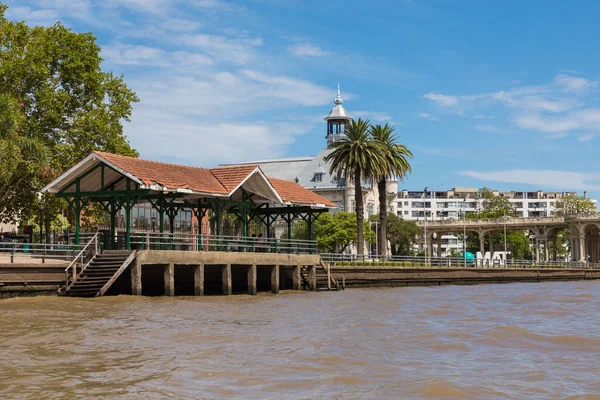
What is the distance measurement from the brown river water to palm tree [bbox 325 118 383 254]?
98.6ft

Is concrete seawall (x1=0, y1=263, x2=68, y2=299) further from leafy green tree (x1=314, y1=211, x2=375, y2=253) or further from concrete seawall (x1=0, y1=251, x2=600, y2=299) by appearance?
leafy green tree (x1=314, y1=211, x2=375, y2=253)

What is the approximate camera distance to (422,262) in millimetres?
60375

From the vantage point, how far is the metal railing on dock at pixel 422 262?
171ft

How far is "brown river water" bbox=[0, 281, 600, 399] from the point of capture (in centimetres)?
1338

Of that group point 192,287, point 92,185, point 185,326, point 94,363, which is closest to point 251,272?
point 192,287

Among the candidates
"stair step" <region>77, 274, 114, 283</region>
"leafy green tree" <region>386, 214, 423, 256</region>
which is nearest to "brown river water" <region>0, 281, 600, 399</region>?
"stair step" <region>77, 274, 114, 283</region>

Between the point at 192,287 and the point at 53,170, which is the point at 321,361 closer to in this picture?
the point at 192,287

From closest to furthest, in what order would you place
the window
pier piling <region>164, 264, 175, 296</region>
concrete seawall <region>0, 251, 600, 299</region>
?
concrete seawall <region>0, 251, 600, 299</region> → pier piling <region>164, 264, 175, 296</region> → the window

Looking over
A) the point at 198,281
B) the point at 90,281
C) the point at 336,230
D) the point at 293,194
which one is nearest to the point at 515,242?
the point at 336,230

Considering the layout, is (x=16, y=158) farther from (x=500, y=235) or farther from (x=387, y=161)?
(x=500, y=235)

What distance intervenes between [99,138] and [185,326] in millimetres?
29431

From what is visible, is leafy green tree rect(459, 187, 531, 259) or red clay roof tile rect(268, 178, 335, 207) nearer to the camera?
red clay roof tile rect(268, 178, 335, 207)

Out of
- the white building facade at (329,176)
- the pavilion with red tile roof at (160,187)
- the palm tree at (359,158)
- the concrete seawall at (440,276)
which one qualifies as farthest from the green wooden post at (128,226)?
the white building facade at (329,176)

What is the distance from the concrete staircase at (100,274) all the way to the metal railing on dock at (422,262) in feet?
54.5
